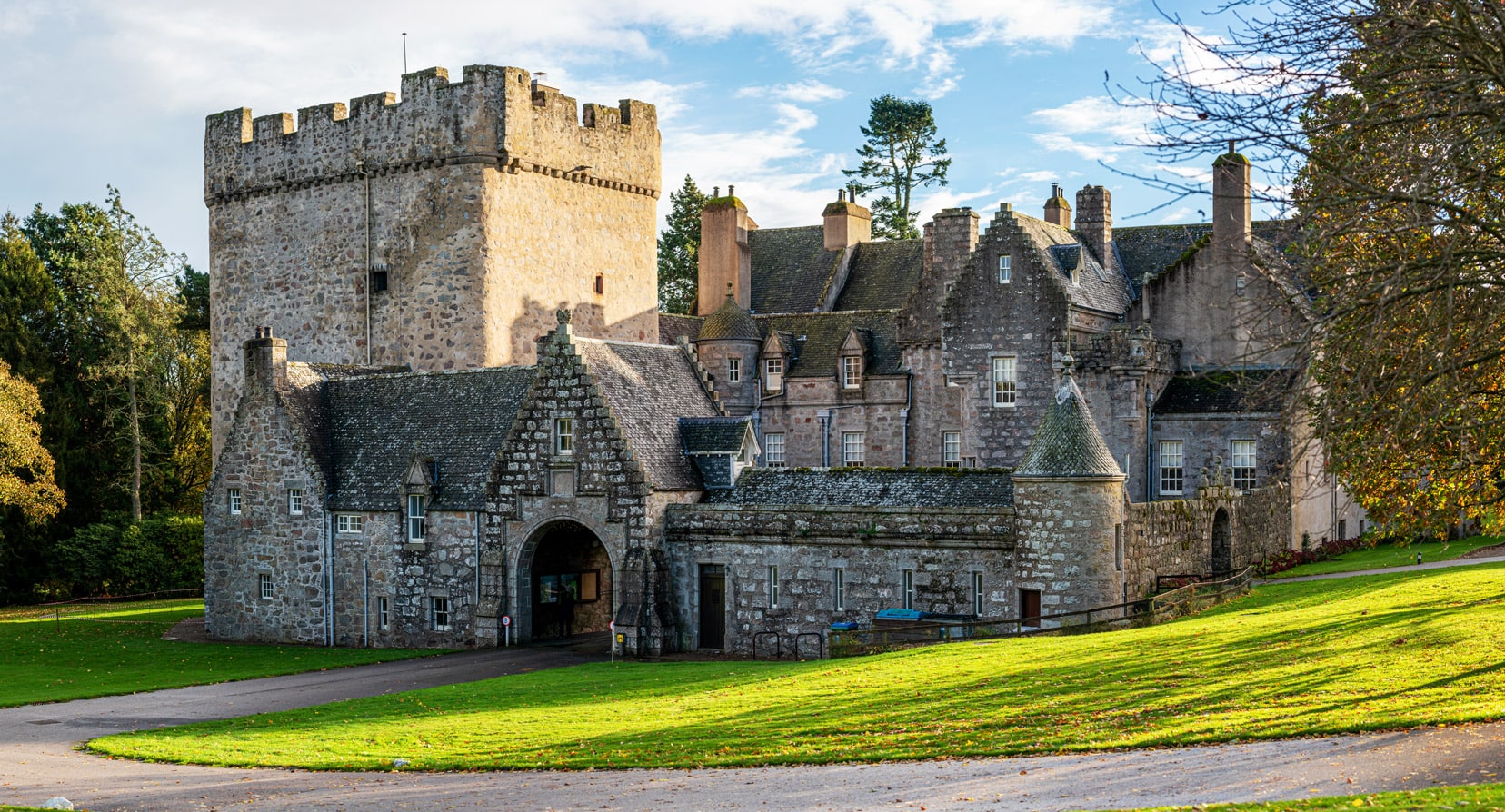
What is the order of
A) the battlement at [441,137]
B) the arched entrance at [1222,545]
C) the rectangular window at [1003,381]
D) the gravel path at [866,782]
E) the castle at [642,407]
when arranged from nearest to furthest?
the gravel path at [866,782]
the castle at [642,407]
the arched entrance at [1222,545]
the rectangular window at [1003,381]
the battlement at [441,137]

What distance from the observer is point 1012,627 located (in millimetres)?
31422

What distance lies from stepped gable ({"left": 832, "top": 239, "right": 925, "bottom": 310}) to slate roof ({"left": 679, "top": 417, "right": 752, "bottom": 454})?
20.4 m

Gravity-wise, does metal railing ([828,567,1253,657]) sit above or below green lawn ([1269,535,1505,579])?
below

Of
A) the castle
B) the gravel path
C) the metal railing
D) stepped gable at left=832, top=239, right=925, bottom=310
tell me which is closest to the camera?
the gravel path

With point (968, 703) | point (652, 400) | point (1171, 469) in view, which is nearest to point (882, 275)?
point (1171, 469)

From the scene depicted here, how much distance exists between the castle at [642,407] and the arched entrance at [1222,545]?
77 millimetres

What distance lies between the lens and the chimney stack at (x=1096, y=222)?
160 ft

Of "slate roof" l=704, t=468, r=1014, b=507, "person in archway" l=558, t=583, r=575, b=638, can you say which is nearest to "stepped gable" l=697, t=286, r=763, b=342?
"person in archway" l=558, t=583, r=575, b=638

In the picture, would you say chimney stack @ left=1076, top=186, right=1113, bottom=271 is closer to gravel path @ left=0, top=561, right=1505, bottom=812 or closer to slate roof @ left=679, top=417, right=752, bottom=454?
slate roof @ left=679, top=417, right=752, bottom=454

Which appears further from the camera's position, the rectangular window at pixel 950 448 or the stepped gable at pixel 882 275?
the stepped gable at pixel 882 275

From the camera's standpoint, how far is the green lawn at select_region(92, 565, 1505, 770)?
19.5m

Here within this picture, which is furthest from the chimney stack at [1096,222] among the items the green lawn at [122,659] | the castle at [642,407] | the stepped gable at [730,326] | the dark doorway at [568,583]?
the green lawn at [122,659]

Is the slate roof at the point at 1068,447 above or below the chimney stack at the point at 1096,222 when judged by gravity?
below

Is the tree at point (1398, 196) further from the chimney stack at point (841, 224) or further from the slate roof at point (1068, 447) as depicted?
the chimney stack at point (841, 224)
